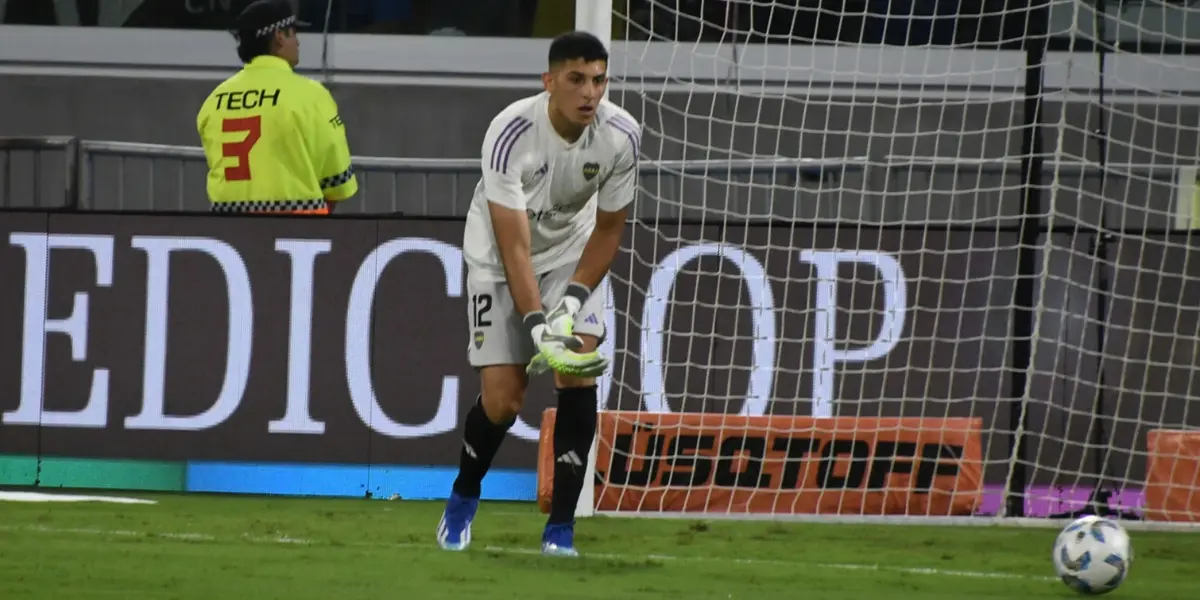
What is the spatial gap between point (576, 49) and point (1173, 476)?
3.54m

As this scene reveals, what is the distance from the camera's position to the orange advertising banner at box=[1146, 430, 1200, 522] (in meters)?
7.59

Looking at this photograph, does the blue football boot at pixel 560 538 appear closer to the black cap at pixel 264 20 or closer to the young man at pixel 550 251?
the young man at pixel 550 251

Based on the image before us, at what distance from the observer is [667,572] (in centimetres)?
549

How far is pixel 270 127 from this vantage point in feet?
27.4

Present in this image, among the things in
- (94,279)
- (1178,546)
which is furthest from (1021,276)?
(94,279)

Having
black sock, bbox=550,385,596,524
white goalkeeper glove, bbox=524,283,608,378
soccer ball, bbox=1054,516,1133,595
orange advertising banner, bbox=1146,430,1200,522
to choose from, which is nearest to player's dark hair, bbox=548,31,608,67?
white goalkeeper glove, bbox=524,283,608,378

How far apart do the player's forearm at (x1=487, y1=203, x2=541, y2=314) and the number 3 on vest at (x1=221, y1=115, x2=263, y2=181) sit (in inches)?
117

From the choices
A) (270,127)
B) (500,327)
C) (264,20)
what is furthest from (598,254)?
(264,20)

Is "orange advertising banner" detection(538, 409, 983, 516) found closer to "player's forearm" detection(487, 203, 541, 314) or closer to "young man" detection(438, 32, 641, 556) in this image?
"young man" detection(438, 32, 641, 556)

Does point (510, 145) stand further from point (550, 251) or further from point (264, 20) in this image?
point (264, 20)

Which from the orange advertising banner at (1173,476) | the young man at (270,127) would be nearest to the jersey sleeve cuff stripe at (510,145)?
the young man at (270,127)

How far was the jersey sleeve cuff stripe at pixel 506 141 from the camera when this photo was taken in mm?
5750

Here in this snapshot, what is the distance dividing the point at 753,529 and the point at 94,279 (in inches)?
131

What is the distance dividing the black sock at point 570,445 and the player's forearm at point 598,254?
377 mm
